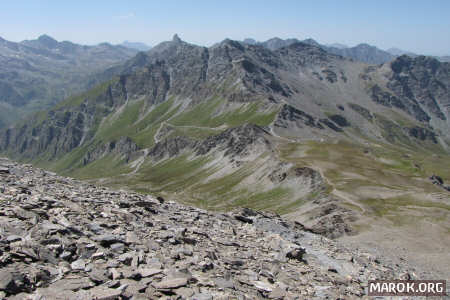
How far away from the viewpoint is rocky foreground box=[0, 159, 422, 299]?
2017cm

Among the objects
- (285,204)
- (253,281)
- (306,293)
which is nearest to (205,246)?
(253,281)

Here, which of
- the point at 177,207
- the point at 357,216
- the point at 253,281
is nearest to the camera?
the point at 253,281

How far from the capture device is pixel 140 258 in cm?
2395

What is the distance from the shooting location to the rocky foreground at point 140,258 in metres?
20.2

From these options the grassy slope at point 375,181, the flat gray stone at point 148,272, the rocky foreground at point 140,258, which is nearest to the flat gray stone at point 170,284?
the rocky foreground at point 140,258

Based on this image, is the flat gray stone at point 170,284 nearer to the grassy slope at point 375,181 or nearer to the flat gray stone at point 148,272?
the flat gray stone at point 148,272

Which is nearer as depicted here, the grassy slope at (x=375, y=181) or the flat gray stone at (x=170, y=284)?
the flat gray stone at (x=170, y=284)

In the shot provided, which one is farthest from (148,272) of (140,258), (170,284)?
(140,258)

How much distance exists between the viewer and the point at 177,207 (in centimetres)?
4662

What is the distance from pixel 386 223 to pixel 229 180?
103915mm

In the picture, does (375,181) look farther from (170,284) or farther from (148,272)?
(170,284)

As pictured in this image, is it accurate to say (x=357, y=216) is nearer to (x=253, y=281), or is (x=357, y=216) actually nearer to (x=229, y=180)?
(x=253, y=281)

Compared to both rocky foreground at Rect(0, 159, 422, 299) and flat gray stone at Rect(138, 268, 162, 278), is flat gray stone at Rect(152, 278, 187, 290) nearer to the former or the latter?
rocky foreground at Rect(0, 159, 422, 299)

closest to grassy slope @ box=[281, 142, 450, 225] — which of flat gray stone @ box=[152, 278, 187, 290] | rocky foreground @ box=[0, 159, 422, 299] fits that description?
rocky foreground @ box=[0, 159, 422, 299]
